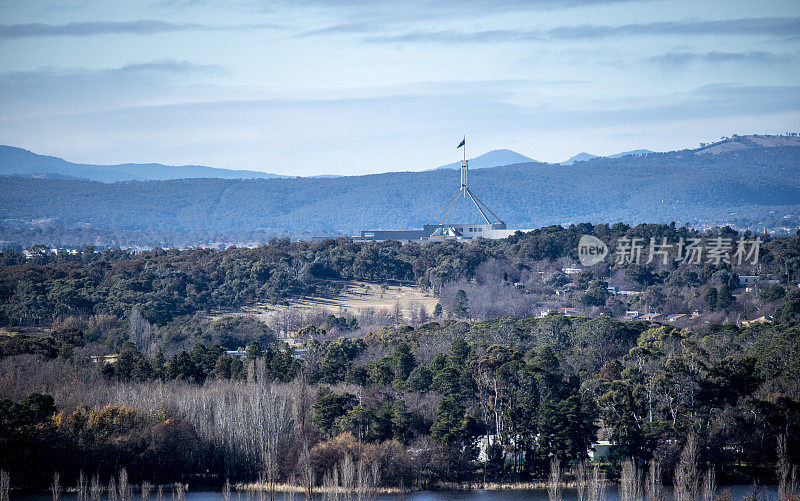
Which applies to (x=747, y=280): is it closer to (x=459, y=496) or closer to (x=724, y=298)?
(x=724, y=298)

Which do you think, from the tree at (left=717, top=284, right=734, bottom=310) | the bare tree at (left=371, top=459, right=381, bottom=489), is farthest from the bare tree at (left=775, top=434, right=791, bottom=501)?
the tree at (left=717, top=284, right=734, bottom=310)

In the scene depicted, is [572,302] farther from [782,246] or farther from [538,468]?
[538,468]

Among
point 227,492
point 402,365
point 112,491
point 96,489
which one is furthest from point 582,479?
point 96,489

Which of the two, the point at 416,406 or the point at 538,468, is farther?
the point at 416,406

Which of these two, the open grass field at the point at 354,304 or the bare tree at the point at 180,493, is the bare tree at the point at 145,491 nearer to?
the bare tree at the point at 180,493

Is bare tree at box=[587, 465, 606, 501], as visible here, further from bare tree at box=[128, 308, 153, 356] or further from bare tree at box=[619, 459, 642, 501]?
bare tree at box=[128, 308, 153, 356]

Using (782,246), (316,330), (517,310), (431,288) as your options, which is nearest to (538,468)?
(316,330)
